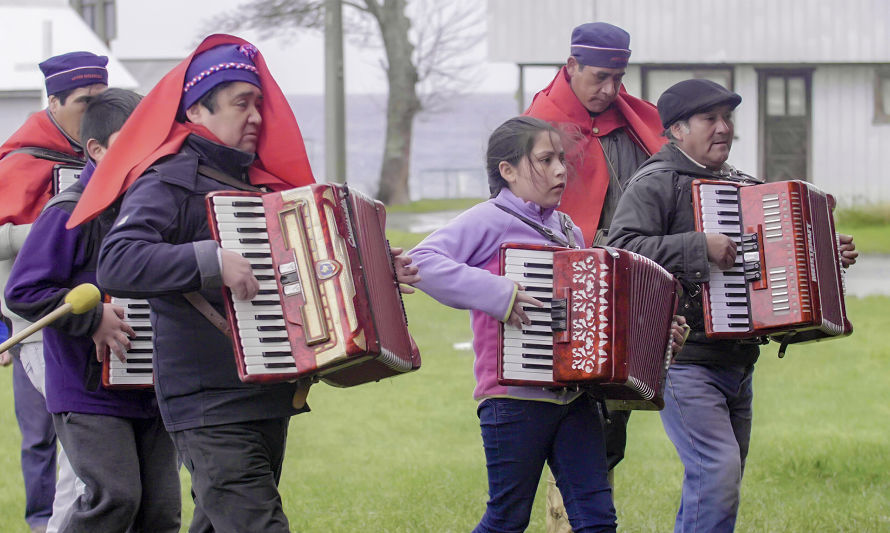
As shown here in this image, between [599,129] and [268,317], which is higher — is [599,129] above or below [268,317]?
above

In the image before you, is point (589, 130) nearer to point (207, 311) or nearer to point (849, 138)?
point (207, 311)

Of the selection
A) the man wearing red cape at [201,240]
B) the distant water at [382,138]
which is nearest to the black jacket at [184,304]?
the man wearing red cape at [201,240]

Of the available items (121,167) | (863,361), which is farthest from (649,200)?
(863,361)

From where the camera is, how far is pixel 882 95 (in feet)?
81.5

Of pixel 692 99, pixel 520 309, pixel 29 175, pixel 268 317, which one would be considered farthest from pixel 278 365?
pixel 29 175

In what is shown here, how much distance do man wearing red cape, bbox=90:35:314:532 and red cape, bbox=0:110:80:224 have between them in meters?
1.54

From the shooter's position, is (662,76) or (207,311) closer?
(207,311)

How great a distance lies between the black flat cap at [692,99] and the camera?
4.91 m

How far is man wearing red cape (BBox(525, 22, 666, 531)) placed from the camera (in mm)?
5449

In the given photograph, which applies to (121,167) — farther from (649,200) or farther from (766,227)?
(766,227)

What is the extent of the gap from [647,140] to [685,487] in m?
1.52

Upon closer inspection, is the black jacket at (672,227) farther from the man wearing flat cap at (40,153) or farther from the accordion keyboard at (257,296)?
the man wearing flat cap at (40,153)

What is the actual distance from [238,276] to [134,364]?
100 centimetres

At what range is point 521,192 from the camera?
15.1ft
